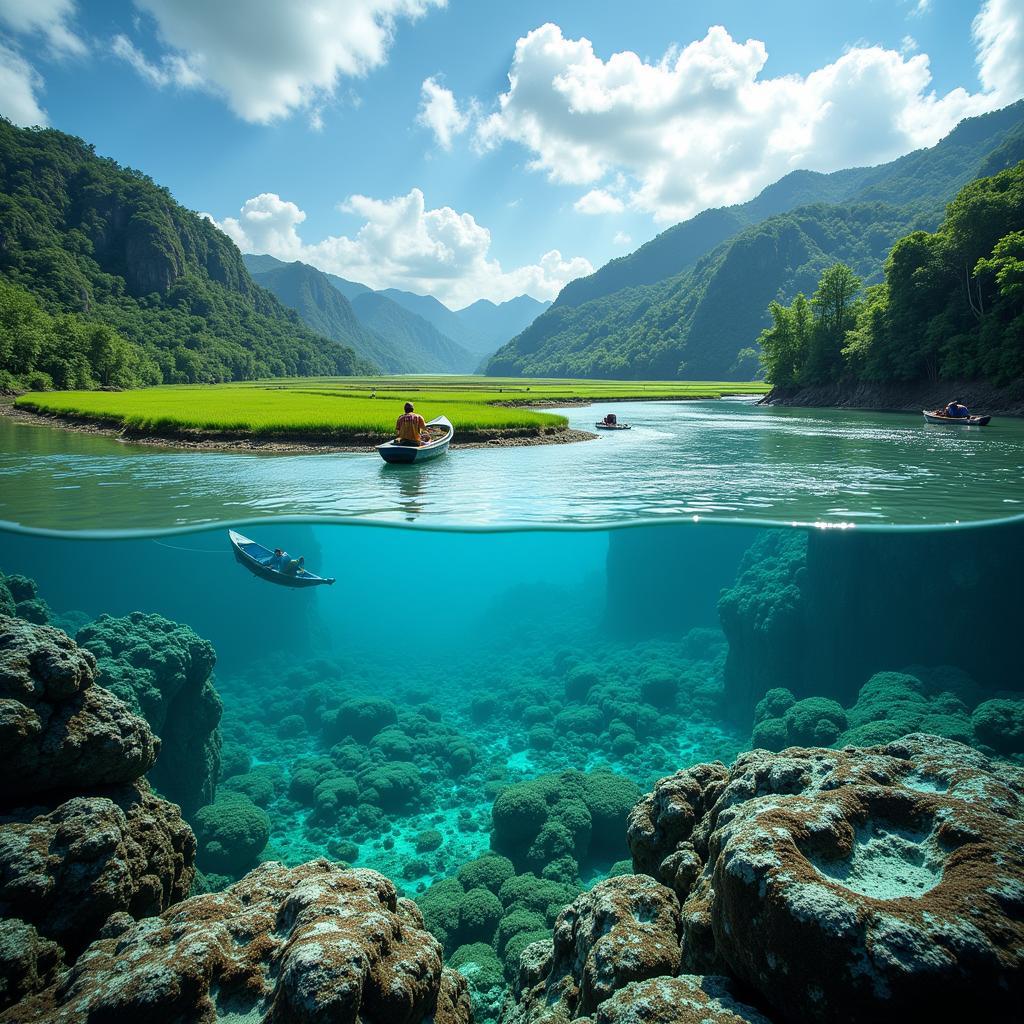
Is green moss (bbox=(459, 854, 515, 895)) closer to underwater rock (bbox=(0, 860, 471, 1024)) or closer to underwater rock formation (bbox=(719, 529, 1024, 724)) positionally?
underwater rock (bbox=(0, 860, 471, 1024))

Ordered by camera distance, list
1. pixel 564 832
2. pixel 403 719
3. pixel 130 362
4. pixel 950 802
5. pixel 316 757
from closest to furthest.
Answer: pixel 950 802 < pixel 564 832 < pixel 316 757 < pixel 403 719 < pixel 130 362

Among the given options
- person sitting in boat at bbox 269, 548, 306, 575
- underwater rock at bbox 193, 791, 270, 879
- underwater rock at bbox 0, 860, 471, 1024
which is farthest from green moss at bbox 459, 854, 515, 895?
person sitting in boat at bbox 269, 548, 306, 575

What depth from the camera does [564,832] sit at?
13383mm

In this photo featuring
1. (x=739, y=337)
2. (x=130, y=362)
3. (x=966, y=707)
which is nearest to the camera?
(x=966, y=707)

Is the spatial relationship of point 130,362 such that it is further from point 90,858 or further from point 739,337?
point 739,337

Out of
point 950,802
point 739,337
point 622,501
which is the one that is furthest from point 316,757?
point 739,337

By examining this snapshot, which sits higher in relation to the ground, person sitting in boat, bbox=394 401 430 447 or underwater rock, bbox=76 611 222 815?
person sitting in boat, bbox=394 401 430 447

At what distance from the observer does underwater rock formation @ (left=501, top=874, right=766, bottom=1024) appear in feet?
10.0

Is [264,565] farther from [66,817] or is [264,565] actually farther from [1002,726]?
[1002,726]

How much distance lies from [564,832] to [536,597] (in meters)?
39.3

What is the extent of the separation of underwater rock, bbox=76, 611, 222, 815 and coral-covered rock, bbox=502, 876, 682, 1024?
11.1 m

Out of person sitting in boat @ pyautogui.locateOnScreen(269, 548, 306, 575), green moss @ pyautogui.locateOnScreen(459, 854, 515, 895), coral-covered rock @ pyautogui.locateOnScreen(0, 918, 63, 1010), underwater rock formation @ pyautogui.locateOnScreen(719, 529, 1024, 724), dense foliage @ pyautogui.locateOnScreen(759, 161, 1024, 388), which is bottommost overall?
green moss @ pyautogui.locateOnScreen(459, 854, 515, 895)

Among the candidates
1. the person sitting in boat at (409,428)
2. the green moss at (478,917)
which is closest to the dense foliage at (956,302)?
the person sitting in boat at (409,428)

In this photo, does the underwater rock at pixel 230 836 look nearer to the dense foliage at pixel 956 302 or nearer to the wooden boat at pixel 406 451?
the wooden boat at pixel 406 451
